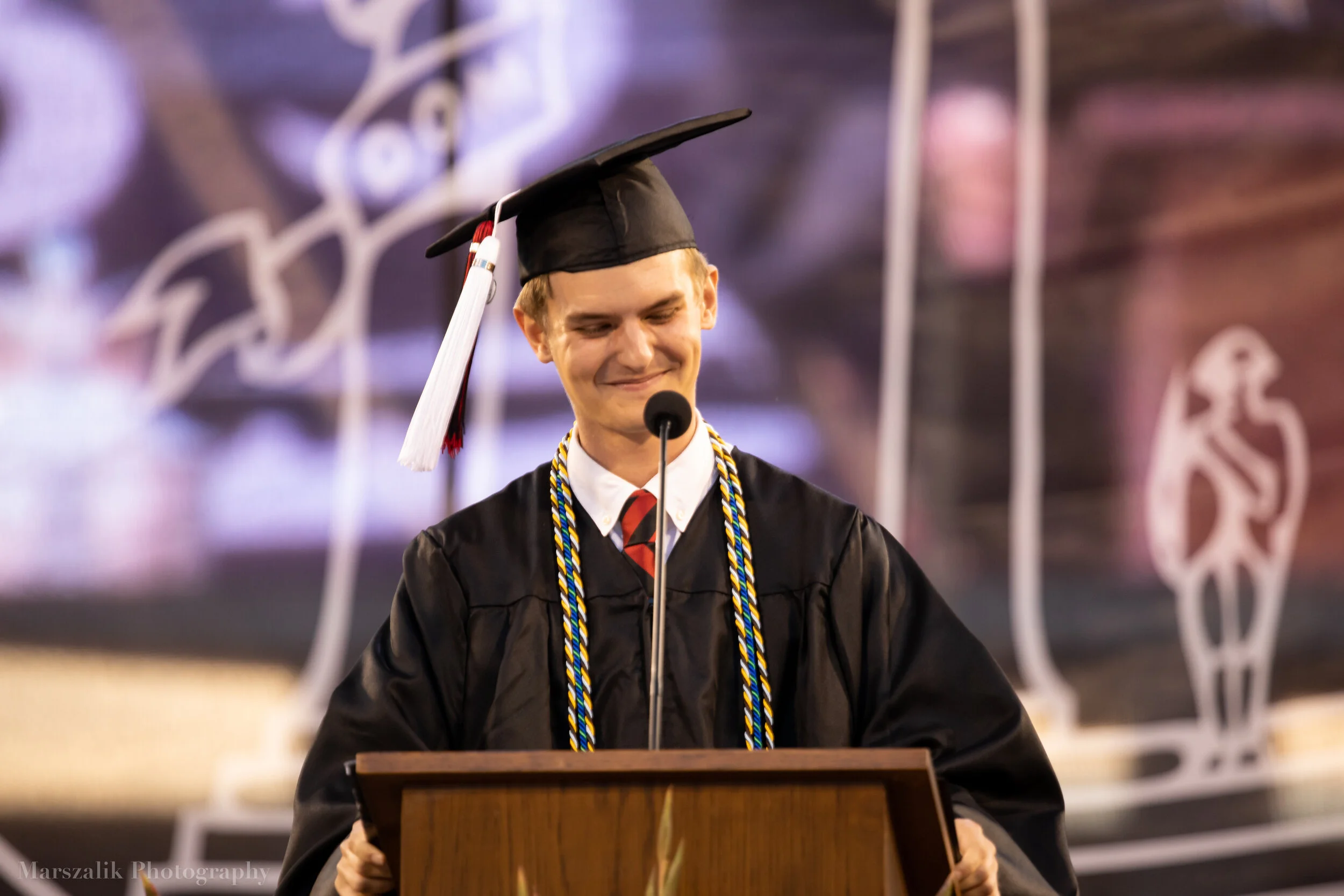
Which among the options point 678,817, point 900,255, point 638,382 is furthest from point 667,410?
point 900,255

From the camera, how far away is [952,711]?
237cm

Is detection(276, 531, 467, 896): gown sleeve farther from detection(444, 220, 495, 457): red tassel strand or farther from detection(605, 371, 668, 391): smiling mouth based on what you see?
detection(605, 371, 668, 391): smiling mouth

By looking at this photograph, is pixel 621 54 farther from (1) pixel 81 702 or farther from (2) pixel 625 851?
(2) pixel 625 851

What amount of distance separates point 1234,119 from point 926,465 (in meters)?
1.15

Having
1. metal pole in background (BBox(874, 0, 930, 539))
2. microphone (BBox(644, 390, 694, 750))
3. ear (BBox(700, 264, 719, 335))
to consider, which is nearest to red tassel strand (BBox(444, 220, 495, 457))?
ear (BBox(700, 264, 719, 335))

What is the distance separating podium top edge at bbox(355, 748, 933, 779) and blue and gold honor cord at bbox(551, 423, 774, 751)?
670mm

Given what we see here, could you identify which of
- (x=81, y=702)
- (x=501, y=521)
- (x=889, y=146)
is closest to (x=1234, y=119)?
(x=889, y=146)

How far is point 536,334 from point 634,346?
10.1 inches

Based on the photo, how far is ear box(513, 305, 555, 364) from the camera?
2545 mm

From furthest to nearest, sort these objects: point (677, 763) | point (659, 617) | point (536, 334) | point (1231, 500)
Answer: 1. point (1231, 500)
2. point (536, 334)
3. point (659, 617)
4. point (677, 763)

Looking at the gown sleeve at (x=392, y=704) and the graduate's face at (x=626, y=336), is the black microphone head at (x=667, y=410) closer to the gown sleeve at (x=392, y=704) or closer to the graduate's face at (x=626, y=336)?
the graduate's face at (x=626, y=336)

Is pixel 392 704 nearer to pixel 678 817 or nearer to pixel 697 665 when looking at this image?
pixel 697 665

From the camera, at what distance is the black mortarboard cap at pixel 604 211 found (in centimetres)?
245

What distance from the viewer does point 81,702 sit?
353 cm
